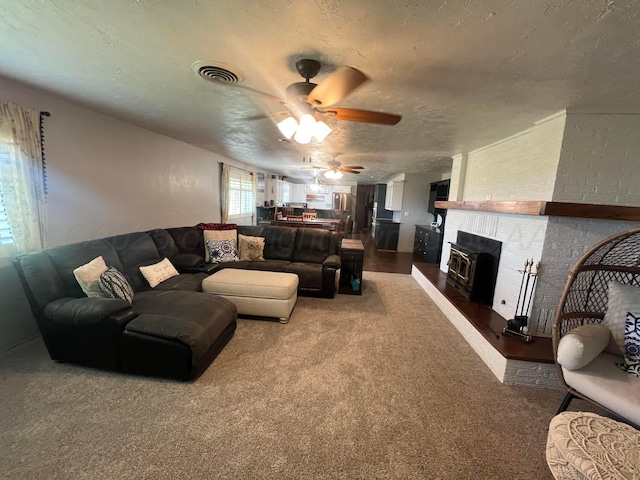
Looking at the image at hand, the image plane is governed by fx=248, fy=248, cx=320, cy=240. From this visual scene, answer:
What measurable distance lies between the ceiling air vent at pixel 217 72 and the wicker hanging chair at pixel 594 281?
2772mm

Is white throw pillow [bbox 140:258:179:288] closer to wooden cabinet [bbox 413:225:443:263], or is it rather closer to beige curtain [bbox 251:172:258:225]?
beige curtain [bbox 251:172:258:225]

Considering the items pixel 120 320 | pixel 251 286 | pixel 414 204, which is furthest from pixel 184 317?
pixel 414 204

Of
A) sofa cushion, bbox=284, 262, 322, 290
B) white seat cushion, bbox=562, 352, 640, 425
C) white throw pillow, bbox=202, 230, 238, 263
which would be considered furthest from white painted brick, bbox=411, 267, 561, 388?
white throw pillow, bbox=202, 230, 238, 263

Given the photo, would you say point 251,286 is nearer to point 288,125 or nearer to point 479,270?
point 288,125

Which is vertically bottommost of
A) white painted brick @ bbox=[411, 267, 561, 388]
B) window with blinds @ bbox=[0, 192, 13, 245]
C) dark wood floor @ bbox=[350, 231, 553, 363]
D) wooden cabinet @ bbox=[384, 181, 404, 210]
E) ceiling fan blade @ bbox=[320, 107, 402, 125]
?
white painted brick @ bbox=[411, 267, 561, 388]

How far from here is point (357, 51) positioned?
57.2 inches

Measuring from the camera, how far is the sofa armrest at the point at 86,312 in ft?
6.31

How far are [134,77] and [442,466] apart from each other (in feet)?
11.1

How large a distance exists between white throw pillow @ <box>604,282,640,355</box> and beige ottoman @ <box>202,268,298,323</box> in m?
2.73

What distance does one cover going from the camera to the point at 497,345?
224 cm

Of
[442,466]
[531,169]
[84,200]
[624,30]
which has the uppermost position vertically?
[624,30]

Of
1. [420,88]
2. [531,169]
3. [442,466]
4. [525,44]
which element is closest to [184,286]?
[442,466]

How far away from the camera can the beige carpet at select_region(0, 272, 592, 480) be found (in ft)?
4.48

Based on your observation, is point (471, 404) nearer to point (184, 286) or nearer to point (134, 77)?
Result: point (184, 286)
